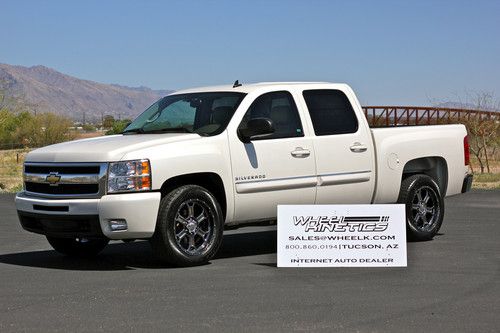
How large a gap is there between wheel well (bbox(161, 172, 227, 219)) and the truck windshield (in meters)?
0.48

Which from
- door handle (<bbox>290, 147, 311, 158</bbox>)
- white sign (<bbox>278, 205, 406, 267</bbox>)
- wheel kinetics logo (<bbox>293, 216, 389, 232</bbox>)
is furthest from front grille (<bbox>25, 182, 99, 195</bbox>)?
door handle (<bbox>290, 147, 311, 158</bbox>)

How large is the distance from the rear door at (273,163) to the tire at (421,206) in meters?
1.77

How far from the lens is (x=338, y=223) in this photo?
10344mm

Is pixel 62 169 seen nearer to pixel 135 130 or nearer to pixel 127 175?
pixel 127 175

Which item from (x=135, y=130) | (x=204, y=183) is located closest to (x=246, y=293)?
(x=204, y=183)

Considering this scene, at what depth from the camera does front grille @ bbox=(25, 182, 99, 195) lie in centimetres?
1011

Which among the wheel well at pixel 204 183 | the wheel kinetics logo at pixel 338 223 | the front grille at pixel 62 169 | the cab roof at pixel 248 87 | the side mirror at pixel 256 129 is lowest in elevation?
the wheel kinetics logo at pixel 338 223

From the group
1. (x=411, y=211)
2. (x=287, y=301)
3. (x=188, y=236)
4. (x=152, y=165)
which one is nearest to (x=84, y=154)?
(x=152, y=165)

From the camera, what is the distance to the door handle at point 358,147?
1180 centimetres

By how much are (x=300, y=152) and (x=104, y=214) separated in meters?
2.56

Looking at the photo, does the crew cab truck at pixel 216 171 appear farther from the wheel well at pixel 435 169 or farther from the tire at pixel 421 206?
the wheel well at pixel 435 169

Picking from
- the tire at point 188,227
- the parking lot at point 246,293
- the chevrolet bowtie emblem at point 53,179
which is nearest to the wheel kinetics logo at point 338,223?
the parking lot at point 246,293

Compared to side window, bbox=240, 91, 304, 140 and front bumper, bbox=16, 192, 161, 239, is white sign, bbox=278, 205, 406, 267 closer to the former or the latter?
side window, bbox=240, 91, 304, 140

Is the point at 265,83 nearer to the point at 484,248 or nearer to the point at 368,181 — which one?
the point at 368,181
